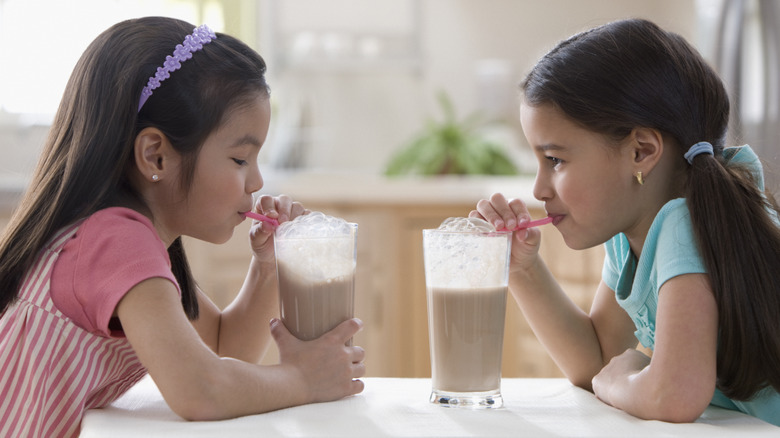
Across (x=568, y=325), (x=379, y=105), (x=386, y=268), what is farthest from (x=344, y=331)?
(x=379, y=105)

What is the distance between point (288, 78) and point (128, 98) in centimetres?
254

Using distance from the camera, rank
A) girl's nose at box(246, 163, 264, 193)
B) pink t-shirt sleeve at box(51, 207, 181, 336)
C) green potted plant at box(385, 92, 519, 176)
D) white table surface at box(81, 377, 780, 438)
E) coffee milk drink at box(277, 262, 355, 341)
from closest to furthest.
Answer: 1. white table surface at box(81, 377, 780, 438)
2. pink t-shirt sleeve at box(51, 207, 181, 336)
3. coffee milk drink at box(277, 262, 355, 341)
4. girl's nose at box(246, 163, 264, 193)
5. green potted plant at box(385, 92, 519, 176)

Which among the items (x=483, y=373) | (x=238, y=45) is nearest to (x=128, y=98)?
(x=238, y=45)

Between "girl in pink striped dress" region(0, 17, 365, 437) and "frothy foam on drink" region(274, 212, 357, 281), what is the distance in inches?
2.9

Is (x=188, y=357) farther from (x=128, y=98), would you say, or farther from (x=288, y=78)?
(x=288, y=78)

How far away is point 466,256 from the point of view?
3.08 ft

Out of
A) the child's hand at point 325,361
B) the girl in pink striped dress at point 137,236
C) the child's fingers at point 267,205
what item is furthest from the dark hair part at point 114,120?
the child's hand at point 325,361

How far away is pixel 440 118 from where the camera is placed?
3506 millimetres

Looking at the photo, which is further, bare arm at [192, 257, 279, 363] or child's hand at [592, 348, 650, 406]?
bare arm at [192, 257, 279, 363]

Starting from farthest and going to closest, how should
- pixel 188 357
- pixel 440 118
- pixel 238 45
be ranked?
pixel 440 118, pixel 238 45, pixel 188 357

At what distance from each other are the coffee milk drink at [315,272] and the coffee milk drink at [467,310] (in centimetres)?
11

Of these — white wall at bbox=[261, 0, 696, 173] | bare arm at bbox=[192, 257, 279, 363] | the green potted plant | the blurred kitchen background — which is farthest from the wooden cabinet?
bare arm at bbox=[192, 257, 279, 363]

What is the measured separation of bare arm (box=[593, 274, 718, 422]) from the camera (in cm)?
85

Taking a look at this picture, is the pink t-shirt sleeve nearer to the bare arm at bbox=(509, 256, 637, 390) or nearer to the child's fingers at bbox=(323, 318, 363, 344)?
the child's fingers at bbox=(323, 318, 363, 344)
